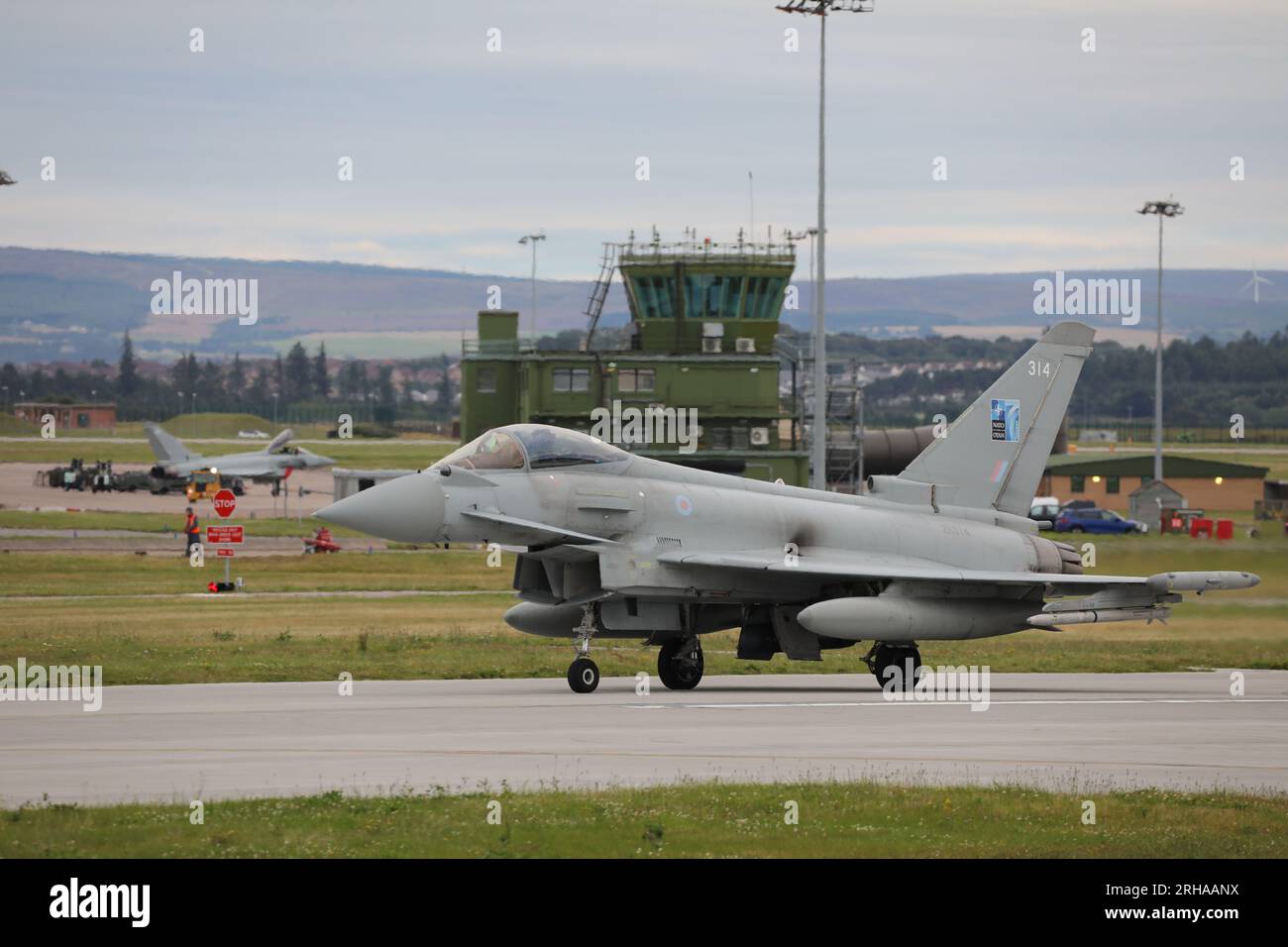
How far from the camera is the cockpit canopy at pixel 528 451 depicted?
66.5 feet

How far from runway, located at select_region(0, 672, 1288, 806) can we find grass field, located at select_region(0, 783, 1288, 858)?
29.1 inches

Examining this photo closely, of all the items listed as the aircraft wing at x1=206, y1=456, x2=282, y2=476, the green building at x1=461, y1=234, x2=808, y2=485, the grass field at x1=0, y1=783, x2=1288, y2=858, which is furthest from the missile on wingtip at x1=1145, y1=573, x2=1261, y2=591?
the aircraft wing at x1=206, y1=456, x2=282, y2=476

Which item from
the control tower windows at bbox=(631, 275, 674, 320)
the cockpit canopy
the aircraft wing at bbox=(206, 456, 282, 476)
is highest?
the control tower windows at bbox=(631, 275, 674, 320)

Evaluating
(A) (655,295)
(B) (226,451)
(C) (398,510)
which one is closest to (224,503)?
(A) (655,295)

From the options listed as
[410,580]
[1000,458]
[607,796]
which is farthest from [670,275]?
[607,796]

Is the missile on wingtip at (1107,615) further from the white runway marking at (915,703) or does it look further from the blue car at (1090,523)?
the blue car at (1090,523)

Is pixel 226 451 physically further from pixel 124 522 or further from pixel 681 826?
pixel 681 826

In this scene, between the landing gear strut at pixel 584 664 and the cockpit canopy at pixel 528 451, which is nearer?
the landing gear strut at pixel 584 664

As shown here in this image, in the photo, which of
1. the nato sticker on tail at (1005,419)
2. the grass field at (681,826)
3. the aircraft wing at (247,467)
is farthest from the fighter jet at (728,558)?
the aircraft wing at (247,467)

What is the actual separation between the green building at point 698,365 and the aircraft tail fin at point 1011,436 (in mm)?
30365

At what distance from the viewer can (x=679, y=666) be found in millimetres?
21219

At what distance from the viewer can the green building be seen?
54.8m

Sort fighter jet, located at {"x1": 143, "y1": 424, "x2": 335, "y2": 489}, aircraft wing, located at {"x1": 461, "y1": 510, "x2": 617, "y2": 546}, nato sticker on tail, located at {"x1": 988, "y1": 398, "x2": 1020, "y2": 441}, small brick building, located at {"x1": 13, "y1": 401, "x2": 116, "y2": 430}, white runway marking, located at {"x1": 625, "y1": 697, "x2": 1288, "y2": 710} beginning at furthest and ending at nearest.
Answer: small brick building, located at {"x1": 13, "y1": 401, "x2": 116, "y2": 430} → fighter jet, located at {"x1": 143, "y1": 424, "x2": 335, "y2": 489} → nato sticker on tail, located at {"x1": 988, "y1": 398, "x2": 1020, "y2": 441} → aircraft wing, located at {"x1": 461, "y1": 510, "x2": 617, "y2": 546} → white runway marking, located at {"x1": 625, "y1": 697, "x2": 1288, "y2": 710}

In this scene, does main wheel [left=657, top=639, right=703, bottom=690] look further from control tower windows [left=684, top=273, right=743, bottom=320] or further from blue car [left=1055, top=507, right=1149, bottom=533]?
blue car [left=1055, top=507, right=1149, bottom=533]
